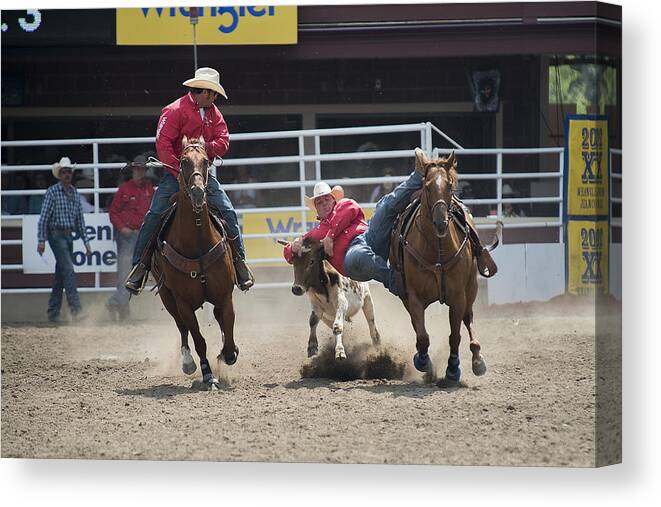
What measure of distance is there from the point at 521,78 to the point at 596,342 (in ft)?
7.59

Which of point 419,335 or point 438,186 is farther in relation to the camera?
point 419,335

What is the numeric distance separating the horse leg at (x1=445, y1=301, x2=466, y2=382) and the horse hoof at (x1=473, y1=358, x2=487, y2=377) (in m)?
0.11

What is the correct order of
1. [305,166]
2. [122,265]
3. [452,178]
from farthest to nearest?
1. [305,166]
2. [122,265]
3. [452,178]

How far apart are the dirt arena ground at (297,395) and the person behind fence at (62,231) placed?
214 millimetres

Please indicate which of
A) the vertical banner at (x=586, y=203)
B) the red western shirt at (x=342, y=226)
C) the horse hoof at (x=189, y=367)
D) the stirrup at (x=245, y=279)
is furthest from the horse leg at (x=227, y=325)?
the vertical banner at (x=586, y=203)

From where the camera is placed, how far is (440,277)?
371 inches

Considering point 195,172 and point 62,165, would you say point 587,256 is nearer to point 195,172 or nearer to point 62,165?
point 195,172

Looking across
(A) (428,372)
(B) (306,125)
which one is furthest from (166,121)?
(A) (428,372)

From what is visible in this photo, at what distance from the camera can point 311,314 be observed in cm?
1034

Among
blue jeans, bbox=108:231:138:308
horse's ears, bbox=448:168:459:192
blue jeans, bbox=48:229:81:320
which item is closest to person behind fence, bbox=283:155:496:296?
horse's ears, bbox=448:168:459:192

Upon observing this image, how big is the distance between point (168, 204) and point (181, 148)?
43 centimetres

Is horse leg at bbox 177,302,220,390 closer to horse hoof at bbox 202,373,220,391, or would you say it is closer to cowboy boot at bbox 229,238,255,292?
horse hoof at bbox 202,373,220,391

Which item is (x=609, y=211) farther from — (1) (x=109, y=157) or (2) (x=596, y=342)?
(1) (x=109, y=157)

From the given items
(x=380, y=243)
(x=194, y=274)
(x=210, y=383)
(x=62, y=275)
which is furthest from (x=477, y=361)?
(x=62, y=275)
